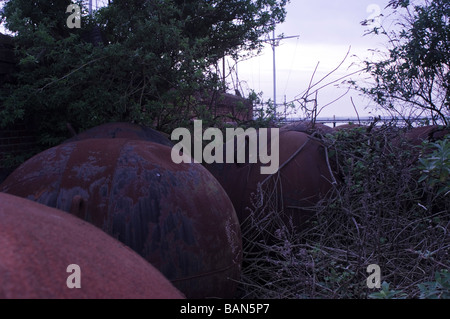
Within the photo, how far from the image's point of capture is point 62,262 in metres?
1.52

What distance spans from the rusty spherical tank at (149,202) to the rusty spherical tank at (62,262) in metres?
1.13

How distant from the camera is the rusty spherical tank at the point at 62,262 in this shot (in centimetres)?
138

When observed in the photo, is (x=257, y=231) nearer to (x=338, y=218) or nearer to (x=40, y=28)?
(x=338, y=218)

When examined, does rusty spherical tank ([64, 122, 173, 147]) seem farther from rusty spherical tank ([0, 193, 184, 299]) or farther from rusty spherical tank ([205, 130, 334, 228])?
rusty spherical tank ([0, 193, 184, 299])

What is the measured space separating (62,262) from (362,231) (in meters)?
3.64

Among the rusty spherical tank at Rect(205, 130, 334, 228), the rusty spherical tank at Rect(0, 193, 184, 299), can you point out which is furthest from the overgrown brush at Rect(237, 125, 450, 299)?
the rusty spherical tank at Rect(0, 193, 184, 299)

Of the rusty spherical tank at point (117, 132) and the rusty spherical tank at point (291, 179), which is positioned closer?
the rusty spherical tank at point (117, 132)

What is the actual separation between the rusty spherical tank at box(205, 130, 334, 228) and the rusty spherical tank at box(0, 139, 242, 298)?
1.62 meters

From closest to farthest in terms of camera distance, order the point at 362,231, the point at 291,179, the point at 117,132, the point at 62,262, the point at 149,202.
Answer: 1. the point at 62,262
2. the point at 149,202
3. the point at 362,231
4. the point at 117,132
5. the point at 291,179

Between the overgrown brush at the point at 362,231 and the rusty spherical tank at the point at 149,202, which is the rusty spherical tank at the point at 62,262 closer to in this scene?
the rusty spherical tank at the point at 149,202

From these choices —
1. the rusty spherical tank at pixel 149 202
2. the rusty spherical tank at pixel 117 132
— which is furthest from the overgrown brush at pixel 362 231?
the rusty spherical tank at pixel 117 132

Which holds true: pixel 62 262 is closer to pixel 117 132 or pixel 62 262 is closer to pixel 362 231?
pixel 117 132

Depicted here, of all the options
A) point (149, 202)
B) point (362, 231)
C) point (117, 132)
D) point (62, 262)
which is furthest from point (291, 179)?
point (62, 262)

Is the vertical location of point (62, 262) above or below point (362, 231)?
above
